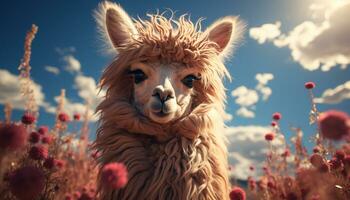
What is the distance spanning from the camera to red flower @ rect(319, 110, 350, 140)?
1415 millimetres

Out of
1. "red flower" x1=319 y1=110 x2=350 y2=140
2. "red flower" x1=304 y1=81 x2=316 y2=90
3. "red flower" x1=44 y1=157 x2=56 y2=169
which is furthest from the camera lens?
"red flower" x1=304 y1=81 x2=316 y2=90

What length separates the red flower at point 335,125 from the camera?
55.7 inches

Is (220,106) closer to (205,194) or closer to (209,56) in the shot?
(209,56)

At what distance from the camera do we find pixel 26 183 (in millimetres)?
1791

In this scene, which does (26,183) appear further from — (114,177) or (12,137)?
(114,177)

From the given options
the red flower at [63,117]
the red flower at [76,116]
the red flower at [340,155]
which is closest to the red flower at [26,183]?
the red flower at [340,155]

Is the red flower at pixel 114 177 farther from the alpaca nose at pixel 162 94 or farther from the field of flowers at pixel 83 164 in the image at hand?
the alpaca nose at pixel 162 94

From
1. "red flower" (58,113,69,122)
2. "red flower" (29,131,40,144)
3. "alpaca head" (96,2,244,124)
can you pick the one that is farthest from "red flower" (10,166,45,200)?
"red flower" (58,113,69,122)

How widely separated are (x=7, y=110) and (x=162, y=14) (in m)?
3.37

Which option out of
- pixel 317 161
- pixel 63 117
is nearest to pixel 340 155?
pixel 317 161

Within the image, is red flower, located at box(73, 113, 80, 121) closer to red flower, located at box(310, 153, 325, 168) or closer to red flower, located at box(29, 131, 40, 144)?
red flower, located at box(29, 131, 40, 144)

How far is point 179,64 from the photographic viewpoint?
3314 mm

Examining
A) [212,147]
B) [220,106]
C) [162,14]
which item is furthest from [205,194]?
[162,14]

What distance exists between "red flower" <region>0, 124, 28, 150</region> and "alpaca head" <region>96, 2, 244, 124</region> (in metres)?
1.24
